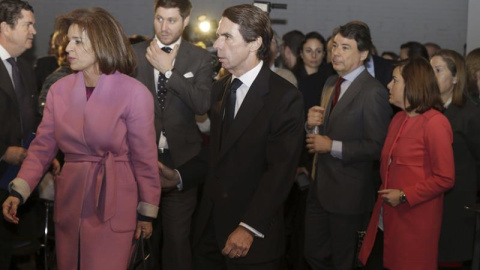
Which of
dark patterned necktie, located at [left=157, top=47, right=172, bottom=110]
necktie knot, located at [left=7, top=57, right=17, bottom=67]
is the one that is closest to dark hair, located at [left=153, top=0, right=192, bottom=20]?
dark patterned necktie, located at [left=157, top=47, right=172, bottom=110]

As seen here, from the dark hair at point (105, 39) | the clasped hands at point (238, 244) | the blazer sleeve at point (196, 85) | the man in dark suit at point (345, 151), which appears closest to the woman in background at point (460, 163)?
the man in dark suit at point (345, 151)

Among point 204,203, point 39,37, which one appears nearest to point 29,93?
point 204,203

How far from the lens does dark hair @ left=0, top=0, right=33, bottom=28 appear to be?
412 centimetres

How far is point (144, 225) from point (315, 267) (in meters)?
1.57

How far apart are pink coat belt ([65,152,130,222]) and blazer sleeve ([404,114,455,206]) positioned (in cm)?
157

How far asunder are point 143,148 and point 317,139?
4.75ft

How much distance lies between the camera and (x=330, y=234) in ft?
13.7

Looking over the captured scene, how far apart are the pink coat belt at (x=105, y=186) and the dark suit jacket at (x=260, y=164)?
0.41 metres

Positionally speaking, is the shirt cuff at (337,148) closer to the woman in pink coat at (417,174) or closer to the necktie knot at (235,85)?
the woman in pink coat at (417,174)

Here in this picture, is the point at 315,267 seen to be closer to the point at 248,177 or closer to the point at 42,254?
the point at 248,177

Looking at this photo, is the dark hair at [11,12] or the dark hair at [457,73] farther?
the dark hair at [457,73]

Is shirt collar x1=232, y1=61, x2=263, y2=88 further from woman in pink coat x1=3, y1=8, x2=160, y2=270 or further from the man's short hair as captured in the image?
the man's short hair

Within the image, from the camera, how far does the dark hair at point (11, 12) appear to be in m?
4.12

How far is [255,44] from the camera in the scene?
3.02 meters
